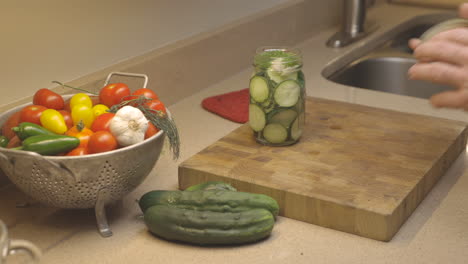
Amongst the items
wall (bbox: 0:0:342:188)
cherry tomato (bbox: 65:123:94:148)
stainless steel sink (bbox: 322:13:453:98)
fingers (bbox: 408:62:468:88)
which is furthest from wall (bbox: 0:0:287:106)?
fingers (bbox: 408:62:468:88)

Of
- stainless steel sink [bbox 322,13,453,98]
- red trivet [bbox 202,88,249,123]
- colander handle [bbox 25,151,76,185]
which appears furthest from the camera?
stainless steel sink [bbox 322,13,453,98]

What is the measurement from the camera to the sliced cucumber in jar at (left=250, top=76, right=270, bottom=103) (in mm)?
1190

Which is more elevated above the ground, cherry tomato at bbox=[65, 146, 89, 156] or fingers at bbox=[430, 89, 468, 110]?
fingers at bbox=[430, 89, 468, 110]

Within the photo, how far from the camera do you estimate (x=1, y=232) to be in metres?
0.69

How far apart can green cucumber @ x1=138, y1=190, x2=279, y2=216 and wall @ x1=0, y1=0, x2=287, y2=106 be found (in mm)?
369

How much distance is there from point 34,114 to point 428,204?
0.66 metres

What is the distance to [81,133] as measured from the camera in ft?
3.20

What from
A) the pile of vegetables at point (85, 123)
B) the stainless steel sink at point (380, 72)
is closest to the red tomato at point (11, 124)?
the pile of vegetables at point (85, 123)

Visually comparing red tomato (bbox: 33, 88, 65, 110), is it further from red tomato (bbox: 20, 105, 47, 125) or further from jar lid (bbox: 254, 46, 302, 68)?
jar lid (bbox: 254, 46, 302, 68)

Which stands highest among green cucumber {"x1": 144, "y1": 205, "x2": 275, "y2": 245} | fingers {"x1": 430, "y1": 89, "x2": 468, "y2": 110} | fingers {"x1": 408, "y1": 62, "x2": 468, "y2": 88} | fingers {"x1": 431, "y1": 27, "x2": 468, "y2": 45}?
fingers {"x1": 431, "y1": 27, "x2": 468, "y2": 45}

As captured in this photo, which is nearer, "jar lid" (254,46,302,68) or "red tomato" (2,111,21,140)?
"red tomato" (2,111,21,140)

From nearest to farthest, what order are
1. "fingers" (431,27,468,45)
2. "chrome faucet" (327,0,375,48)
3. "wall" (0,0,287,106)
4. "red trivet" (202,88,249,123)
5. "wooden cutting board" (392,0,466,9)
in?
"fingers" (431,27,468,45) → "wall" (0,0,287,106) → "red trivet" (202,88,249,123) → "chrome faucet" (327,0,375,48) → "wooden cutting board" (392,0,466,9)

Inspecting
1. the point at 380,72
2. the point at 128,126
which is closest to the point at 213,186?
the point at 128,126

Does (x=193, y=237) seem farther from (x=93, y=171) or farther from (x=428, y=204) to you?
(x=428, y=204)
